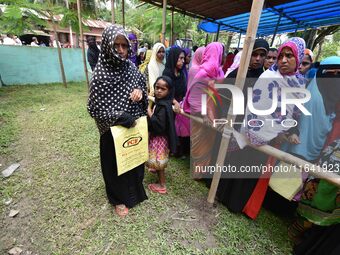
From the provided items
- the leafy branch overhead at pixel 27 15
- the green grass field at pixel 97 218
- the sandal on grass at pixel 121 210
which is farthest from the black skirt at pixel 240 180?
the leafy branch overhead at pixel 27 15

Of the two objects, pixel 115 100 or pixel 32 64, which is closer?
pixel 115 100

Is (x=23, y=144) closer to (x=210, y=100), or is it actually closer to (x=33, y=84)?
(x=210, y=100)

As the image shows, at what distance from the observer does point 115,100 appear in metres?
1.79

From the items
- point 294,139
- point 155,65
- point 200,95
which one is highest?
point 155,65

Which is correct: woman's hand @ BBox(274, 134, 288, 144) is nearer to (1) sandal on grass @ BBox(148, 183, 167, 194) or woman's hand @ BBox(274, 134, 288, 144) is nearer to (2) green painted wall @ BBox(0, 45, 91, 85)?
(1) sandal on grass @ BBox(148, 183, 167, 194)

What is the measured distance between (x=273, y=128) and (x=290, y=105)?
236mm

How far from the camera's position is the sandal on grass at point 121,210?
84.7 inches

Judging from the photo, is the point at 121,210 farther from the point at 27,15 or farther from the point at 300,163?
the point at 27,15

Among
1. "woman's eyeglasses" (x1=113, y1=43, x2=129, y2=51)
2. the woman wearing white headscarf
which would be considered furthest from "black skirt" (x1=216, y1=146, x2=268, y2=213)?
the woman wearing white headscarf

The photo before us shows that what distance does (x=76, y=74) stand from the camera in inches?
355

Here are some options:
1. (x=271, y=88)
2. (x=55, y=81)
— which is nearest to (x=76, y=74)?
(x=55, y=81)

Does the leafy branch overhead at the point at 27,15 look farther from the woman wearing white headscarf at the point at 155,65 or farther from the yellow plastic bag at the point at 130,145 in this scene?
the yellow plastic bag at the point at 130,145

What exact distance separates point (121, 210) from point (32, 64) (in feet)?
25.5

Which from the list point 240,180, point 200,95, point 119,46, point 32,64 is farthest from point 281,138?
point 32,64
